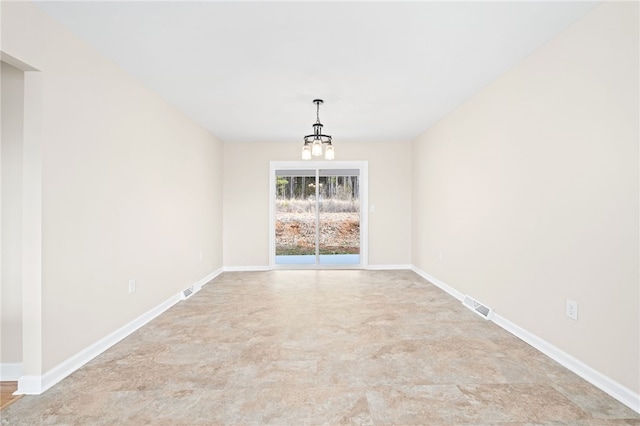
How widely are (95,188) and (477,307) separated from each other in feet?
12.4

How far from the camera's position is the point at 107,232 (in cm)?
271

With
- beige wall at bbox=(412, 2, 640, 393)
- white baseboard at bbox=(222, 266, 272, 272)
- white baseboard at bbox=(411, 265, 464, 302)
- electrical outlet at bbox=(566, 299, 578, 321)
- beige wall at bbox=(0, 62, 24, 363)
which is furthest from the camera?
white baseboard at bbox=(222, 266, 272, 272)

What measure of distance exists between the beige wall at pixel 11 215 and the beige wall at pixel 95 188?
24 centimetres

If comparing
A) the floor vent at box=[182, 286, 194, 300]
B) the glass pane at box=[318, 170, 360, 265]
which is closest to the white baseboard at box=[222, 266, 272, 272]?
the glass pane at box=[318, 170, 360, 265]

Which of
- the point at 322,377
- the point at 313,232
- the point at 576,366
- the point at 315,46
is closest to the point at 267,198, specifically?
the point at 313,232

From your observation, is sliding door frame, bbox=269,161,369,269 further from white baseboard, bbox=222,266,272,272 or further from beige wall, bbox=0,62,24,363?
beige wall, bbox=0,62,24,363

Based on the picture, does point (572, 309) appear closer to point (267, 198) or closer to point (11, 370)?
point (11, 370)

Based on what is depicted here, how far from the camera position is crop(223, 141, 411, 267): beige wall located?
242 inches

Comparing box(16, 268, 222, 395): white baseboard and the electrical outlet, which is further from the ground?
the electrical outlet

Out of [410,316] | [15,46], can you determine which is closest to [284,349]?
[410,316]

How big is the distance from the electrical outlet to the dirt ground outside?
13.7 ft

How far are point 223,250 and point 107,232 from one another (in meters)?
3.46

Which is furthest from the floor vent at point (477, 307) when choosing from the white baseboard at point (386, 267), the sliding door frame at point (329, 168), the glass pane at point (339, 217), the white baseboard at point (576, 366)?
the glass pane at point (339, 217)

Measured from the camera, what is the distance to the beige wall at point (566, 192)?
192cm
